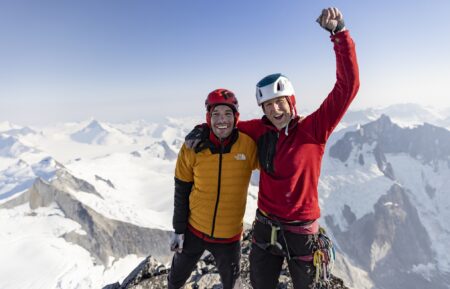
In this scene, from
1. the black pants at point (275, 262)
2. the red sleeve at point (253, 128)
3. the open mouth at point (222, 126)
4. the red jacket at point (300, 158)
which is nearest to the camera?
the red jacket at point (300, 158)

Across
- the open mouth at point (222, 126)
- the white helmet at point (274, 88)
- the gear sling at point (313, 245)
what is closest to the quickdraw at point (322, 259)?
the gear sling at point (313, 245)

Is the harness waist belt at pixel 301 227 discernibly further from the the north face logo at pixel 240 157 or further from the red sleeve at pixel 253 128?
the red sleeve at pixel 253 128

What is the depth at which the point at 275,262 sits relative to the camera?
680 cm

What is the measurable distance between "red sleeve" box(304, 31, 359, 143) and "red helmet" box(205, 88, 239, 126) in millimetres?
2063

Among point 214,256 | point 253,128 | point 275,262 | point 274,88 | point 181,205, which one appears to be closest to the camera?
point 274,88

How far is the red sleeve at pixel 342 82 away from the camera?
552 cm

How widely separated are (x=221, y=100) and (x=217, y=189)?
6.78 feet

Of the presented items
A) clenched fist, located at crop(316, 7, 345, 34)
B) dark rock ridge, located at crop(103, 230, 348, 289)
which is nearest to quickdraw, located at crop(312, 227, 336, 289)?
dark rock ridge, located at crop(103, 230, 348, 289)

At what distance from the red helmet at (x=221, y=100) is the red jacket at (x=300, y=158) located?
3.35 feet

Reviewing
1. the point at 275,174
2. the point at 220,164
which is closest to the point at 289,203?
the point at 275,174

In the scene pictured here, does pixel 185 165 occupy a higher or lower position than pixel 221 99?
lower

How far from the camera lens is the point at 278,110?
6211 mm

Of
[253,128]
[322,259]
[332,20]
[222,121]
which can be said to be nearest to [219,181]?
[222,121]

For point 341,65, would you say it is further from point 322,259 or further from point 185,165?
point 185,165
